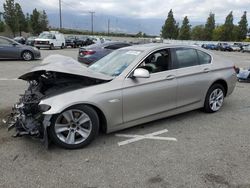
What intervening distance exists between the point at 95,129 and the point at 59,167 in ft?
2.62

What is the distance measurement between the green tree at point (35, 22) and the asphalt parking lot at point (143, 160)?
61.9 metres

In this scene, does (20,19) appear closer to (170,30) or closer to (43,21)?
(43,21)

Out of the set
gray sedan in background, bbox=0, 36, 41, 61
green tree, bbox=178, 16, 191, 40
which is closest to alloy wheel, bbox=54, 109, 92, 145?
gray sedan in background, bbox=0, 36, 41, 61

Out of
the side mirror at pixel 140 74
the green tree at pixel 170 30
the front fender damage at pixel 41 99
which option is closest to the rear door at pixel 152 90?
the side mirror at pixel 140 74

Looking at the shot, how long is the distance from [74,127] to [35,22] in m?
63.0

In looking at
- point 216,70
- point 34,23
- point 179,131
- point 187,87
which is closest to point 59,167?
point 179,131

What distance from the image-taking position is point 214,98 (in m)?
5.79

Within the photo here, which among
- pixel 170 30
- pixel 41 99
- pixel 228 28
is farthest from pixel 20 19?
pixel 41 99

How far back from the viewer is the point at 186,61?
5277 mm

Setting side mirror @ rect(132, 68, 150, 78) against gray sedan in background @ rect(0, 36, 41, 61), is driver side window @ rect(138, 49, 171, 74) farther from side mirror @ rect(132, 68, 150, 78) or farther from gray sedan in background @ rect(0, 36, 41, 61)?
gray sedan in background @ rect(0, 36, 41, 61)

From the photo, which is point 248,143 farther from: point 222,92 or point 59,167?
point 59,167

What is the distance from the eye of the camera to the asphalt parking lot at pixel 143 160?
10.6 feet

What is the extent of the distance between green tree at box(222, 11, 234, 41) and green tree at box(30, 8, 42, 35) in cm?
4633

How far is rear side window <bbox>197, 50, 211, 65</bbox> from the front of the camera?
18.3 feet
